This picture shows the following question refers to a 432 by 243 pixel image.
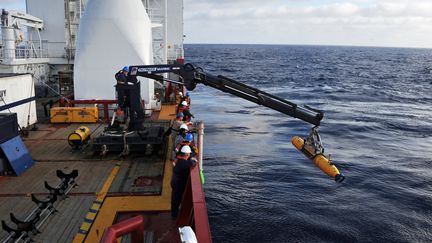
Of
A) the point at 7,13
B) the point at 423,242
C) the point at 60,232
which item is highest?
the point at 7,13

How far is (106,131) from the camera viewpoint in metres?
11.4

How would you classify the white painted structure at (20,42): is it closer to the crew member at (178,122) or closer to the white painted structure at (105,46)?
the white painted structure at (105,46)

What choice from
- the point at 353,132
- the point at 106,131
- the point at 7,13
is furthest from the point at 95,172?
the point at 353,132

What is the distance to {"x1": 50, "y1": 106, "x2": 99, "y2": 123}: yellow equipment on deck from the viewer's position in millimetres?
15663

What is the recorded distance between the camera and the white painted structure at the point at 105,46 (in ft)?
54.9

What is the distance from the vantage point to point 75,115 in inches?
621

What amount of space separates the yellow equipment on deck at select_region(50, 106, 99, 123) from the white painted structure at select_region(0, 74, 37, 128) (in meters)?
0.91

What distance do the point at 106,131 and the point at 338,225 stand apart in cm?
745

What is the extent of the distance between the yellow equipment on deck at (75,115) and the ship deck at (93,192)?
3257mm

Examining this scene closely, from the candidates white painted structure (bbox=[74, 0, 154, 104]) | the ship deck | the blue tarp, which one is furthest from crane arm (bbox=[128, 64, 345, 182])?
Answer: white painted structure (bbox=[74, 0, 154, 104])

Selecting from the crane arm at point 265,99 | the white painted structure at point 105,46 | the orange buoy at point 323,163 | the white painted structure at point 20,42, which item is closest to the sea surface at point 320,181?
the orange buoy at point 323,163

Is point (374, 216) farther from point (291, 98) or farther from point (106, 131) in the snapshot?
point (291, 98)

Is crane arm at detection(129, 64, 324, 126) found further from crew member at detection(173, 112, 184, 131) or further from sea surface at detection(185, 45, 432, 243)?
sea surface at detection(185, 45, 432, 243)

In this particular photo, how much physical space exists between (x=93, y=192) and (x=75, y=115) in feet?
26.3
